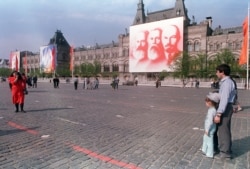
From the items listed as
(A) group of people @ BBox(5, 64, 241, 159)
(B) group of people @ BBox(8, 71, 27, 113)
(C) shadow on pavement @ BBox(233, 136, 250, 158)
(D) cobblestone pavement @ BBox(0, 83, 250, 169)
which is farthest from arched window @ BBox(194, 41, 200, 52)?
(A) group of people @ BBox(5, 64, 241, 159)

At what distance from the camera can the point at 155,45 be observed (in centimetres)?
7169

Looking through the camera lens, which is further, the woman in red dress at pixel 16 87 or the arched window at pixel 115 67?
the arched window at pixel 115 67

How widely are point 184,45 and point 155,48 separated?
840 centimetres

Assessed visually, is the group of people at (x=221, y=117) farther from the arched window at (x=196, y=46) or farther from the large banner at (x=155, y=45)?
the arched window at (x=196, y=46)

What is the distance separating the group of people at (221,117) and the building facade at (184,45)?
6227 cm

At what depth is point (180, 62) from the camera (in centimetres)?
5706

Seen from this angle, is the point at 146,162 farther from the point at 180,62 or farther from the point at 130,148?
the point at 180,62

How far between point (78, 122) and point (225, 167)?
483cm

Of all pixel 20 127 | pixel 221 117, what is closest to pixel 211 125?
pixel 221 117

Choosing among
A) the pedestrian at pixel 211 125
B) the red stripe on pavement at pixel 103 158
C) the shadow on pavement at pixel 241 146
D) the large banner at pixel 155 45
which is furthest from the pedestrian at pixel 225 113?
the large banner at pixel 155 45

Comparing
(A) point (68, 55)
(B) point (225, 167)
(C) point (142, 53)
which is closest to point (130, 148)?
(B) point (225, 167)

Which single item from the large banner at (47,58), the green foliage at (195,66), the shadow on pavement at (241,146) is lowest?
the shadow on pavement at (241,146)

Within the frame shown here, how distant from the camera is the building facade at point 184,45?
65.4 m

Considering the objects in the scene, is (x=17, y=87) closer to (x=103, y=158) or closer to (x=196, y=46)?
(x=103, y=158)
